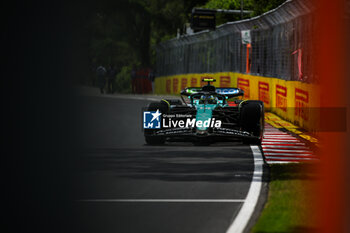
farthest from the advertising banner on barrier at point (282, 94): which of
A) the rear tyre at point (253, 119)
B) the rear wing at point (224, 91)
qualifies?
the rear wing at point (224, 91)

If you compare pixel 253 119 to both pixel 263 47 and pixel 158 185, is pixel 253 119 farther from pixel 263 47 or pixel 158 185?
pixel 263 47

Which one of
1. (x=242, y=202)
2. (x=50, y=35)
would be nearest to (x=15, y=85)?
(x=50, y=35)

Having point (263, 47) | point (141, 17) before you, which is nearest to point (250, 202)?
point (263, 47)

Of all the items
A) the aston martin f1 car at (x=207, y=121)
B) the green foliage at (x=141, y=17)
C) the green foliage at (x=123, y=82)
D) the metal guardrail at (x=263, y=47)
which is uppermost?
the green foliage at (x=141, y=17)

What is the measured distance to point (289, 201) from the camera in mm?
8727

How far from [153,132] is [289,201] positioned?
6.54 m

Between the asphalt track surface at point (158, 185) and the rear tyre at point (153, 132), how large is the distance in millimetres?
202

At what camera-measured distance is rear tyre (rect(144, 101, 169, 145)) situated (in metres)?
15.1

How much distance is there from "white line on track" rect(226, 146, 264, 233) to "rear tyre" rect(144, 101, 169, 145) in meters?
2.77

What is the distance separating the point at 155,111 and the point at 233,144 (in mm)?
1810

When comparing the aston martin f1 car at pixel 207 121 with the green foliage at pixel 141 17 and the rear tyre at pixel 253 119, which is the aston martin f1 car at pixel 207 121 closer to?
the rear tyre at pixel 253 119

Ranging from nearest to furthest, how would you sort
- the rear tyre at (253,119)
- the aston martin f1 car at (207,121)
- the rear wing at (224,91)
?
the aston martin f1 car at (207,121) < the rear tyre at (253,119) < the rear wing at (224,91)

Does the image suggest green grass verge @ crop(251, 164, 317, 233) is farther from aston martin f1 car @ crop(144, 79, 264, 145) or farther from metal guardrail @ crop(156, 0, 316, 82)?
metal guardrail @ crop(156, 0, 316, 82)

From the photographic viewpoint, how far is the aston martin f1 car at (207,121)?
14.5 meters
